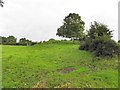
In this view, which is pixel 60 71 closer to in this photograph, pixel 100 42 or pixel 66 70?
pixel 66 70

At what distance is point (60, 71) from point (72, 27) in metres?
34.7

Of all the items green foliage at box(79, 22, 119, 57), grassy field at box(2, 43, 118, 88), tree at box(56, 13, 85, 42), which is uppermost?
tree at box(56, 13, 85, 42)

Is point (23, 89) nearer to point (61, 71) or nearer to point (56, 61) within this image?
point (61, 71)

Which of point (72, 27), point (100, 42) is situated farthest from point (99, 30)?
point (72, 27)

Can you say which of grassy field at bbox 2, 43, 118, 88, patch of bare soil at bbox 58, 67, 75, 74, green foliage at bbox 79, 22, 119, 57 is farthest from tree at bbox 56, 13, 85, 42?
patch of bare soil at bbox 58, 67, 75, 74

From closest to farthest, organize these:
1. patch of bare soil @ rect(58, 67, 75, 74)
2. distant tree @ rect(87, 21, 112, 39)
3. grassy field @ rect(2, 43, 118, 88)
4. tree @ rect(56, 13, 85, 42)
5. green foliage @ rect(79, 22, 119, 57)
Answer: grassy field @ rect(2, 43, 118, 88) < patch of bare soil @ rect(58, 67, 75, 74) < green foliage @ rect(79, 22, 119, 57) < distant tree @ rect(87, 21, 112, 39) < tree @ rect(56, 13, 85, 42)

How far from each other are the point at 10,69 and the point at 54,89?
7415 millimetres

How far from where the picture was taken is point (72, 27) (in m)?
59.7

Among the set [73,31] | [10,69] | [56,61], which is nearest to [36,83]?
[10,69]

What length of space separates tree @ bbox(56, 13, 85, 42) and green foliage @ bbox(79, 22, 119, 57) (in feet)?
65.0

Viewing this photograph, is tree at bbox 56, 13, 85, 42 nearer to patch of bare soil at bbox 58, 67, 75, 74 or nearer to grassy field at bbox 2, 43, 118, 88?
grassy field at bbox 2, 43, 118, 88

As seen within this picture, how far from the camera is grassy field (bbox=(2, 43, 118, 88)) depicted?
21.9 metres

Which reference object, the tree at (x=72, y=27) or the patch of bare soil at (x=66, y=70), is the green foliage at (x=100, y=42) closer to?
the patch of bare soil at (x=66, y=70)

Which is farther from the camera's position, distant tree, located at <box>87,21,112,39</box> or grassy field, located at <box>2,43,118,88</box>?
distant tree, located at <box>87,21,112,39</box>
